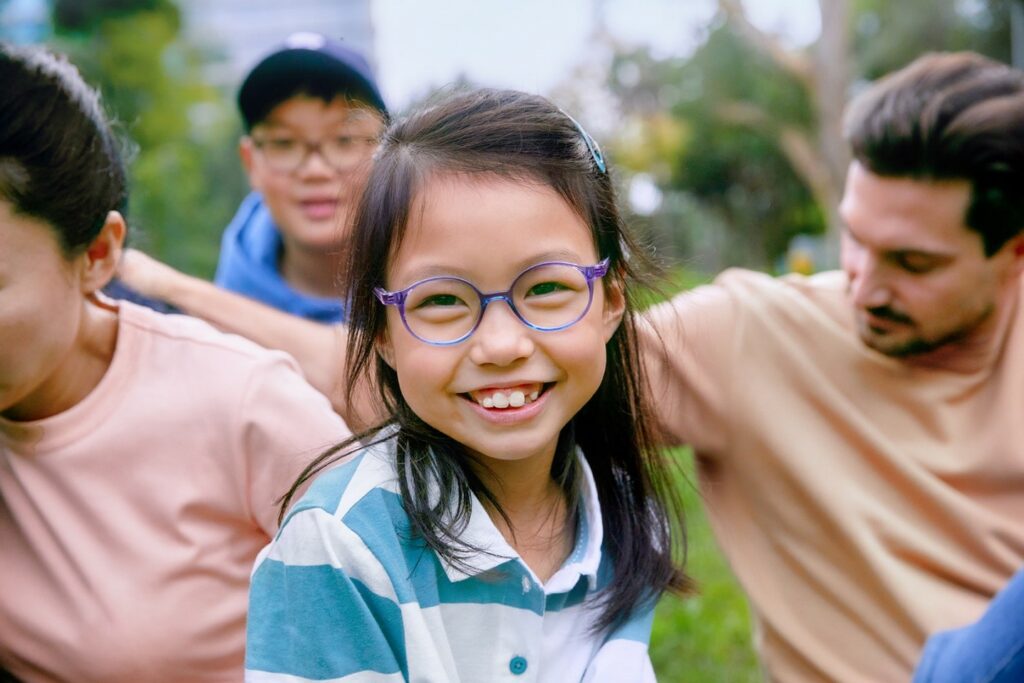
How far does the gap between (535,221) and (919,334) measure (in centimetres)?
128

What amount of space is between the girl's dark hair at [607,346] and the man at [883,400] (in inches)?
20.6

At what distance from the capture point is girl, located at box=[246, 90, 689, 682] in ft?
5.32

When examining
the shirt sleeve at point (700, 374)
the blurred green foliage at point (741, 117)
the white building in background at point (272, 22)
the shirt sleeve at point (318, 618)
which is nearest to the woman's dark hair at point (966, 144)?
the shirt sleeve at point (700, 374)

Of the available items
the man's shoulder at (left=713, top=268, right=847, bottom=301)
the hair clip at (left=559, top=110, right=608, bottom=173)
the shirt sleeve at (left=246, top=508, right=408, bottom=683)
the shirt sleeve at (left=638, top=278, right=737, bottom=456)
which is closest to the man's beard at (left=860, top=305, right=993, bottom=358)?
the man's shoulder at (left=713, top=268, right=847, bottom=301)

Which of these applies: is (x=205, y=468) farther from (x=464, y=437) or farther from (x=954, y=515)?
(x=954, y=515)

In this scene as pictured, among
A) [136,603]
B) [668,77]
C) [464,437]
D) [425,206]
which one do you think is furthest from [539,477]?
[668,77]

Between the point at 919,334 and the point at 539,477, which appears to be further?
the point at 919,334

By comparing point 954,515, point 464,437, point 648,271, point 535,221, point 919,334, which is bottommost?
point 954,515

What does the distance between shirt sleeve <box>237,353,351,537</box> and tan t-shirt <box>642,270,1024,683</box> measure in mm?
790

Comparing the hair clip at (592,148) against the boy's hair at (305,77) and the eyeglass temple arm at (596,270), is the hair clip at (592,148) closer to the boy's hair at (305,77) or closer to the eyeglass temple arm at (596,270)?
the eyeglass temple arm at (596,270)

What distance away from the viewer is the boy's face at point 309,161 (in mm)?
2994

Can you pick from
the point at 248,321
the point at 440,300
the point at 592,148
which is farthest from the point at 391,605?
the point at 248,321

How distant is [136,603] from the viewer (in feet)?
6.40

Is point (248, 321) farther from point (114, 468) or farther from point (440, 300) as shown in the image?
point (440, 300)
